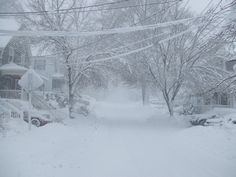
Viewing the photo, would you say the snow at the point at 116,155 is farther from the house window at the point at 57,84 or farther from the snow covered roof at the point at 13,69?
the house window at the point at 57,84

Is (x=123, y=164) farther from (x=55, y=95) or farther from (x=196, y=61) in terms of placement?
(x=55, y=95)

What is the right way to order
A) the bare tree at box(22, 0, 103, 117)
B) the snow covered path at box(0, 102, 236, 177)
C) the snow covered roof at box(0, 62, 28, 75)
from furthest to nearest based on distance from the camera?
the snow covered roof at box(0, 62, 28, 75)
the bare tree at box(22, 0, 103, 117)
the snow covered path at box(0, 102, 236, 177)

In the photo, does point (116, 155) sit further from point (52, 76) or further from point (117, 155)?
point (52, 76)

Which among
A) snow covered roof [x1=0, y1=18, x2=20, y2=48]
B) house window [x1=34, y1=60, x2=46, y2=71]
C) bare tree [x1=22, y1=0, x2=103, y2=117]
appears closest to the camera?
bare tree [x1=22, y1=0, x2=103, y2=117]

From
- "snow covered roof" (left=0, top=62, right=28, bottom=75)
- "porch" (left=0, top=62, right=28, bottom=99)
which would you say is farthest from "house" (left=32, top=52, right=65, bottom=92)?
"snow covered roof" (left=0, top=62, right=28, bottom=75)

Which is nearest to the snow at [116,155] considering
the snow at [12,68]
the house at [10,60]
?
the snow at [12,68]

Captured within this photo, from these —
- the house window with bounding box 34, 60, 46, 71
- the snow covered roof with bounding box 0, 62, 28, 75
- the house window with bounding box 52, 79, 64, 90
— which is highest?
the house window with bounding box 34, 60, 46, 71

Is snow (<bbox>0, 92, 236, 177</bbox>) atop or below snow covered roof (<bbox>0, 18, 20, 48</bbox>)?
below

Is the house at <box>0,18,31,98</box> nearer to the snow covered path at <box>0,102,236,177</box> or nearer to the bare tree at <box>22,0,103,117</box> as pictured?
the bare tree at <box>22,0,103,117</box>

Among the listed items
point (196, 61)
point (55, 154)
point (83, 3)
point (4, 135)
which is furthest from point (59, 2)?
point (55, 154)

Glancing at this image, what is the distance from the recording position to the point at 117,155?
1100cm

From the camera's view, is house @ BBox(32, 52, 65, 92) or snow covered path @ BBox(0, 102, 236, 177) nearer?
snow covered path @ BBox(0, 102, 236, 177)

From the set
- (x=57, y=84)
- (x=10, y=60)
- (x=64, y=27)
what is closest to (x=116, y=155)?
(x=64, y=27)

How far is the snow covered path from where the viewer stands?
852 cm
